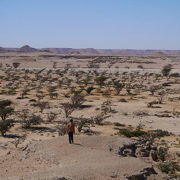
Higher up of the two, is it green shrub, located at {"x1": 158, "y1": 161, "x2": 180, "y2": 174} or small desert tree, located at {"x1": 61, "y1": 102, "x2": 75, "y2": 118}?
green shrub, located at {"x1": 158, "y1": 161, "x2": 180, "y2": 174}

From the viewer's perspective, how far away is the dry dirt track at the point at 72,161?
590 inches

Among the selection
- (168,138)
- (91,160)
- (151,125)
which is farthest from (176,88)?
(91,160)

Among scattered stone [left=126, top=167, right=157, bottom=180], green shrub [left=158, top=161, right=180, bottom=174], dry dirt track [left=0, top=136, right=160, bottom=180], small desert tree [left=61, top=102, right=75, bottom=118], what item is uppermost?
dry dirt track [left=0, top=136, right=160, bottom=180]

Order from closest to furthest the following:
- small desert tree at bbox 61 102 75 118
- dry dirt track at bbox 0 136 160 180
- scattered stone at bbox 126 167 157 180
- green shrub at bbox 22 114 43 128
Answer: dry dirt track at bbox 0 136 160 180 → scattered stone at bbox 126 167 157 180 → green shrub at bbox 22 114 43 128 → small desert tree at bbox 61 102 75 118

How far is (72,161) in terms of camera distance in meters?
16.6

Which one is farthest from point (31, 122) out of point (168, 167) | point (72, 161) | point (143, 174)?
point (143, 174)

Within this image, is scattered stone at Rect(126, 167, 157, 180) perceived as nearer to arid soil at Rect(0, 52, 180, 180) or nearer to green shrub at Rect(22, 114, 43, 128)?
arid soil at Rect(0, 52, 180, 180)

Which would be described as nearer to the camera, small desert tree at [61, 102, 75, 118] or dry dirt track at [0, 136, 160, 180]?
dry dirt track at [0, 136, 160, 180]

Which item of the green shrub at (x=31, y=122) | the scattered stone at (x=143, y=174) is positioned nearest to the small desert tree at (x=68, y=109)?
the green shrub at (x=31, y=122)

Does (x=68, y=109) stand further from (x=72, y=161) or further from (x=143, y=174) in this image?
(x=143, y=174)

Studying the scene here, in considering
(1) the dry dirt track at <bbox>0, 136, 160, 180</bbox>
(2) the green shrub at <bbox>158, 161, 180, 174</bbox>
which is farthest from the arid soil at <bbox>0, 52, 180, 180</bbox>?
(2) the green shrub at <bbox>158, 161, 180, 174</bbox>

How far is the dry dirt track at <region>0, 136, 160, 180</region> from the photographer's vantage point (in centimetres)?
1498

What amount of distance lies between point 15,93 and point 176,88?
22103 mm

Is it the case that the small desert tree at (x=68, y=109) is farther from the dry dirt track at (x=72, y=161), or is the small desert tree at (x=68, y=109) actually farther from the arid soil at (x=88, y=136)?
the dry dirt track at (x=72, y=161)
